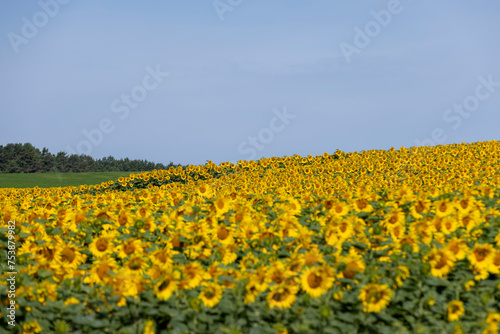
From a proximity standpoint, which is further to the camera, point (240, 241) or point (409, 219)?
point (409, 219)

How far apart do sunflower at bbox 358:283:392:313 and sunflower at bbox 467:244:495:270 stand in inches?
58.2

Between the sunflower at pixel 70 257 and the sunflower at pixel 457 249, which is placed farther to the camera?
the sunflower at pixel 70 257

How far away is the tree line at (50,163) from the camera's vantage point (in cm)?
7073

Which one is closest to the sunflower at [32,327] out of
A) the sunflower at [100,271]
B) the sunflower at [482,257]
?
the sunflower at [100,271]

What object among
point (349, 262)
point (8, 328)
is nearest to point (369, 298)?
point (349, 262)

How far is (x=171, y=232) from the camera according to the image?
6.77 m

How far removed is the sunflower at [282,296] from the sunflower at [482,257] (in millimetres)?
2350

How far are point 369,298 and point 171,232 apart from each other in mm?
2940

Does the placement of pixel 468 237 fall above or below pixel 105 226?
above

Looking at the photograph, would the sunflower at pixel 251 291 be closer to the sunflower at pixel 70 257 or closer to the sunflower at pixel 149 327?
the sunflower at pixel 149 327

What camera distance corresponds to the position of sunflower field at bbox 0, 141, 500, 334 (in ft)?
16.3

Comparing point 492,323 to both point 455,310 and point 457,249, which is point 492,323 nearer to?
point 455,310

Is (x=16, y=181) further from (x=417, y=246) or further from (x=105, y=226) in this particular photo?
(x=417, y=246)

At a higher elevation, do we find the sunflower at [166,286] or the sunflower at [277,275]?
the sunflower at [277,275]
